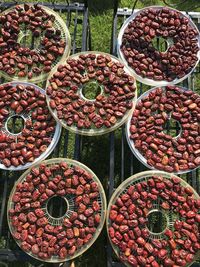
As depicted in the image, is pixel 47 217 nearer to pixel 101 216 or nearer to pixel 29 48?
pixel 101 216

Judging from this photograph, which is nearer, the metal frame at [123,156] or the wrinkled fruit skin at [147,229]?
the wrinkled fruit skin at [147,229]

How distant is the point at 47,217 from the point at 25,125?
453 millimetres

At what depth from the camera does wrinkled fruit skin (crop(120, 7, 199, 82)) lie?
1.83 metres

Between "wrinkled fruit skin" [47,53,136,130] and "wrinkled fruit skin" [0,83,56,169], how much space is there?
0.08 m

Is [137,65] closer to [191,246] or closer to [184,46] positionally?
[184,46]

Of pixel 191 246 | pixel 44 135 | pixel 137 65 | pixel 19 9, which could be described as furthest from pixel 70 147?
pixel 191 246

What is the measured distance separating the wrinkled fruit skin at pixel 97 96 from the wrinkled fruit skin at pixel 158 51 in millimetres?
113

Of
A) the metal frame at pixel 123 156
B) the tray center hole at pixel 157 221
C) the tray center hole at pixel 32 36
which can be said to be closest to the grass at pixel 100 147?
the metal frame at pixel 123 156

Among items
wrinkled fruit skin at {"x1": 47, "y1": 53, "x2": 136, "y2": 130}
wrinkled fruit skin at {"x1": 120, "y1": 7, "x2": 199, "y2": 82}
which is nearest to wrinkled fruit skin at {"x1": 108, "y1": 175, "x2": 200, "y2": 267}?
wrinkled fruit skin at {"x1": 47, "y1": 53, "x2": 136, "y2": 130}

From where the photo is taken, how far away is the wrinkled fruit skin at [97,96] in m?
1.70

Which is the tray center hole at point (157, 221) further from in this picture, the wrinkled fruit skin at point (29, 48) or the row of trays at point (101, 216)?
the wrinkled fruit skin at point (29, 48)

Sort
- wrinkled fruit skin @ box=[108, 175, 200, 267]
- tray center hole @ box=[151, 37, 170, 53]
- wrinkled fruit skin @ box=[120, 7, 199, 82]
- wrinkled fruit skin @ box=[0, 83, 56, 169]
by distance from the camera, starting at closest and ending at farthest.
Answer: wrinkled fruit skin @ box=[108, 175, 200, 267] < wrinkled fruit skin @ box=[0, 83, 56, 169] < wrinkled fruit skin @ box=[120, 7, 199, 82] < tray center hole @ box=[151, 37, 170, 53]

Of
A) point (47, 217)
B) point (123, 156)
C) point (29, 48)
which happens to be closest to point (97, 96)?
point (123, 156)

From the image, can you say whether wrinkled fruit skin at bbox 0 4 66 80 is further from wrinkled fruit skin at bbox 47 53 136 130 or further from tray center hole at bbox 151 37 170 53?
tray center hole at bbox 151 37 170 53
